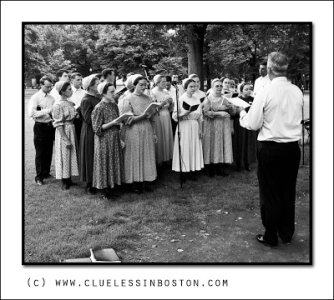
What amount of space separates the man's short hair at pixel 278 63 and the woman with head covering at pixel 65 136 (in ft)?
11.6

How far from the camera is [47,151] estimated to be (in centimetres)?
Answer: 718

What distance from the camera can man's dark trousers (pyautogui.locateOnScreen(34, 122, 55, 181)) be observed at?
22.9 feet

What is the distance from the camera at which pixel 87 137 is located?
616 cm

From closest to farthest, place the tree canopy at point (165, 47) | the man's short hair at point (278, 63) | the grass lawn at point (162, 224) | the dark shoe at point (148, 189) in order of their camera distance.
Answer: the man's short hair at point (278, 63) < the grass lawn at point (162, 224) < the tree canopy at point (165, 47) < the dark shoe at point (148, 189)

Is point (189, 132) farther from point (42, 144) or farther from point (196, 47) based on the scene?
point (42, 144)

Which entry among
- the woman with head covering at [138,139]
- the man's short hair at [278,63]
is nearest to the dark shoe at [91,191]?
the woman with head covering at [138,139]

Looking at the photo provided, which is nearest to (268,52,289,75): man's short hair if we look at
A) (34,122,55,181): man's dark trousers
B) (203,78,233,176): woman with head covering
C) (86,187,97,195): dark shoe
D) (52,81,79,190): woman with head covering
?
(203,78,233,176): woman with head covering

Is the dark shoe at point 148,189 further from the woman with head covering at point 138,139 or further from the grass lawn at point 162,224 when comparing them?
the woman with head covering at point 138,139

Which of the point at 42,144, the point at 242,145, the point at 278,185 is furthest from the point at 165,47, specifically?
the point at 278,185

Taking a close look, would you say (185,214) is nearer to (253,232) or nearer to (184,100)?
(253,232)

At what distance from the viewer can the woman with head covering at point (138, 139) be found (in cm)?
632

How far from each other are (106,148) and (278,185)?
274 cm

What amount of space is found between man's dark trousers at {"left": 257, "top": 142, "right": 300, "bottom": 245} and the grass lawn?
0.73ft

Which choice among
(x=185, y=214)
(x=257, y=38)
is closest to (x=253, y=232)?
(x=185, y=214)
